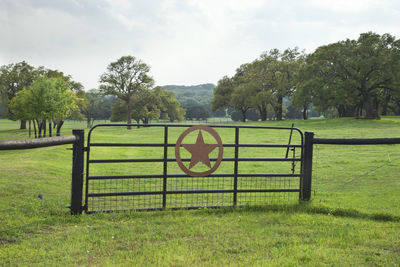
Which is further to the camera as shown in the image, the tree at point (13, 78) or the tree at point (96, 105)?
the tree at point (96, 105)

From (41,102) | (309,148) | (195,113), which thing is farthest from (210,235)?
(195,113)

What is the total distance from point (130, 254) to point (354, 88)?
54.1 m

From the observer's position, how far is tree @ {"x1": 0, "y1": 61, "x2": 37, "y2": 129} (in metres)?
65.8

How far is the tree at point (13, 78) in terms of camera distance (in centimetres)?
6581

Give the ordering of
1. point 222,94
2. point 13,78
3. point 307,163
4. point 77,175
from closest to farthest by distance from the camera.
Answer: point 77,175 → point 307,163 → point 13,78 → point 222,94

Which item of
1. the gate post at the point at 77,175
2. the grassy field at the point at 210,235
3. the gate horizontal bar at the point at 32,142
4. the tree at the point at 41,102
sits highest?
the tree at the point at 41,102

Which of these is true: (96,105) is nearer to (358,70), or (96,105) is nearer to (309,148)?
(358,70)

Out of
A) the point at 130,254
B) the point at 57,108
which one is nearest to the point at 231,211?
the point at 130,254

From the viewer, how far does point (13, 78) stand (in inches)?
2640

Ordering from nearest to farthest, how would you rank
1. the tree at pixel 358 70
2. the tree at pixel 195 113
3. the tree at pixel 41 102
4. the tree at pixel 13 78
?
1. the tree at pixel 41 102
2. the tree at pixel 358 70
3. the tree at pixel 13 78
4. the tree at pixel 195 113

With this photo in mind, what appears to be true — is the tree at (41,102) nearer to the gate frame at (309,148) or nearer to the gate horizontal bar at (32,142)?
the gate horizontal bar at (32,142)

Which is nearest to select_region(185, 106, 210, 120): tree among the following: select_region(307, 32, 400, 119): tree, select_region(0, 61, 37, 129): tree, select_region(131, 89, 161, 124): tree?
select_region(131, 89, 161, 124): tree

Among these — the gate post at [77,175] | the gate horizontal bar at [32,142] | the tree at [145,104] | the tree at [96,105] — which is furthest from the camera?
the tree at [96,105]

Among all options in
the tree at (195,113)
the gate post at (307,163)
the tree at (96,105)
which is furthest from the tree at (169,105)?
the gate post at (307,163)
